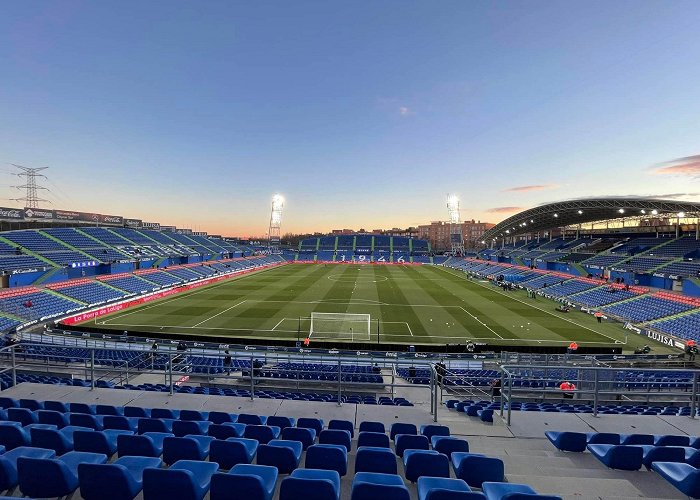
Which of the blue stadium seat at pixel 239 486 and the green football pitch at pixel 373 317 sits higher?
the blue stadium seat at pixel 239 486

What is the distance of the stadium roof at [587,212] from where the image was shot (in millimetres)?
41062

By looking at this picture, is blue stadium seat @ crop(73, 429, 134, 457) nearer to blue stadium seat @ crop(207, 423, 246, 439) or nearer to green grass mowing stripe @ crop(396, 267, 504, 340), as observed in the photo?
blue stadium seat @ crop(207, 423, 246, 439)

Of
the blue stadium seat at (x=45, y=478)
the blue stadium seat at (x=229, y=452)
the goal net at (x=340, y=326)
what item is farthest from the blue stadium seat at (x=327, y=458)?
the goal net at (x=340, y=326)

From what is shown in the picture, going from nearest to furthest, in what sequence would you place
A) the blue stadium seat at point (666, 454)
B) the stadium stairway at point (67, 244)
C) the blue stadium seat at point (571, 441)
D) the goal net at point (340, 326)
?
the blue stadium seat at point (666, 454) < the blue stadium seat at point (571, 441) < the goal net at point (340, 326) < the stadium stairway at point (67, 244)

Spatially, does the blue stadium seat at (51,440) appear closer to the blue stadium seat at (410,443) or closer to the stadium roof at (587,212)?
the blue stadium seat at (410,443)

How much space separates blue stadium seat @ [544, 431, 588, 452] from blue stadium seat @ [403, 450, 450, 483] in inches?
122

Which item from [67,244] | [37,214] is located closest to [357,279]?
[67,244]

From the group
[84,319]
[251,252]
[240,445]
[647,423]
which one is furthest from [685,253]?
[251,252]

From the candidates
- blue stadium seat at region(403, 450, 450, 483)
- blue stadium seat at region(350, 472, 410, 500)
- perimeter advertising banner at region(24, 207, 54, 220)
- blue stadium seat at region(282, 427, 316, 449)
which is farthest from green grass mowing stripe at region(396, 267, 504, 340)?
perimeter advertising banner at region(24, 207, 54, 220)

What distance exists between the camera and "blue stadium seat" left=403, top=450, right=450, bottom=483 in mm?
4275

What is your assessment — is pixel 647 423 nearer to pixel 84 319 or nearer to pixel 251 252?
pixel 84 319

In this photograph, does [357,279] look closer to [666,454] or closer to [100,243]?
[100,243]

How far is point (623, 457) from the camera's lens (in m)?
5.07

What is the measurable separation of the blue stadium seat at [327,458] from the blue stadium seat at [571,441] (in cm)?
415
